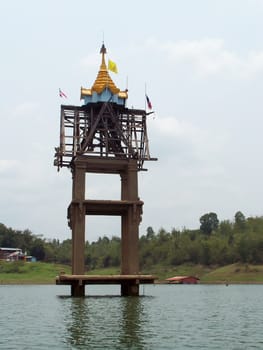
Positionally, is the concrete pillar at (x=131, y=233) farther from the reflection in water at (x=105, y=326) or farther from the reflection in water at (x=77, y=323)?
the reflection in water at (x=105, y=326)

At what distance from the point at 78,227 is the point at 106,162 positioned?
7.22 meters

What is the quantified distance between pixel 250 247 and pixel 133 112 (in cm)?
11439

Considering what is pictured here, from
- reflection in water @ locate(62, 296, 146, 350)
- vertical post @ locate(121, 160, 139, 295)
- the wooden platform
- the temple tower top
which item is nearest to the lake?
reflection in water @ locate(62, 296, 146, 350)

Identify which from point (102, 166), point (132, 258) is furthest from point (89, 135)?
point (132, 258)

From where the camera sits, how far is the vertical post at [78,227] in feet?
202

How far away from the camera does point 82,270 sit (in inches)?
2419

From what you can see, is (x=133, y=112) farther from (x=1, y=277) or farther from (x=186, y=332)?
(x=1, y=277)

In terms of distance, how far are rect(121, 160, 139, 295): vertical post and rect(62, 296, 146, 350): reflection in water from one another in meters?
11.9

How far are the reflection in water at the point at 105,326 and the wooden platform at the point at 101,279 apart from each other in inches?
352

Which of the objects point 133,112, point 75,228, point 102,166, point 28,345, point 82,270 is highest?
point 133,112

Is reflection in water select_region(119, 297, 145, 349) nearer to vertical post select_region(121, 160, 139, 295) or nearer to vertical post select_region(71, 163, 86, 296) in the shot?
vertical post select_region(121, 160, 139, 295)

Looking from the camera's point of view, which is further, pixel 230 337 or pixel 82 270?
pixel 82 270

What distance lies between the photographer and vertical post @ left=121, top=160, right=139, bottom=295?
2459 inches

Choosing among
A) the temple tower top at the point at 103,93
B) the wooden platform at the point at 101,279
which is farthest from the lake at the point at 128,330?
the temple tower top at the point at 103,93
